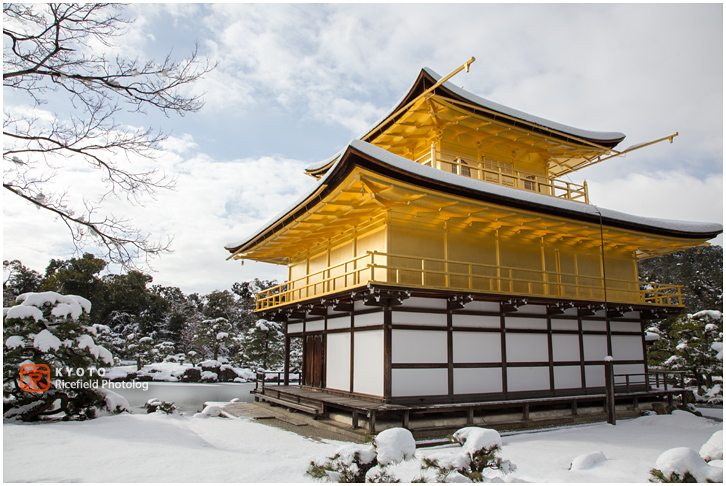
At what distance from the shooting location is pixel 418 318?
41.1 feet

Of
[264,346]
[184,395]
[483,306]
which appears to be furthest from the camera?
[264,346]

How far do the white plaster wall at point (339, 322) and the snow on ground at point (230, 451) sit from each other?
12.4 feet

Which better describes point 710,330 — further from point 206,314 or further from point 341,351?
point 206,314

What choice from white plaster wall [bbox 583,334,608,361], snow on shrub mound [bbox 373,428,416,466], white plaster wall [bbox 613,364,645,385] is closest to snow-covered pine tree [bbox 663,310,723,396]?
white plaster wall [bbox 613,364,645,385]

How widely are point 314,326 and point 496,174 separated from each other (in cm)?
918

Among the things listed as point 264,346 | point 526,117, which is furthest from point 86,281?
point 526,117

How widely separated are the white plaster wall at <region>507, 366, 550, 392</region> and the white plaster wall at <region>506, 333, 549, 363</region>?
0.29m

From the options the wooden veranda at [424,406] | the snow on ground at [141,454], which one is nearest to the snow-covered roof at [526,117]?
the wooden veranda at [424,406]

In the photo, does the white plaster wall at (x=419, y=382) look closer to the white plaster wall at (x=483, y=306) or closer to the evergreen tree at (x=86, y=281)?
the white plaster wall at (x=483, y=306)

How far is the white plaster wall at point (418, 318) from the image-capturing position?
1223 centimetres

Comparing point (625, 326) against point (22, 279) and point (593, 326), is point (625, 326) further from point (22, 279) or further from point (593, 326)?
point (22, 279)

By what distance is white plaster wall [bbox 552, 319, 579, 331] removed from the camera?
1512cm

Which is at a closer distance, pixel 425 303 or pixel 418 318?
pixel 418 318

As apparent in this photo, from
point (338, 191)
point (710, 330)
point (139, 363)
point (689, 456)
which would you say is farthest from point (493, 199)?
point (139, 363)
